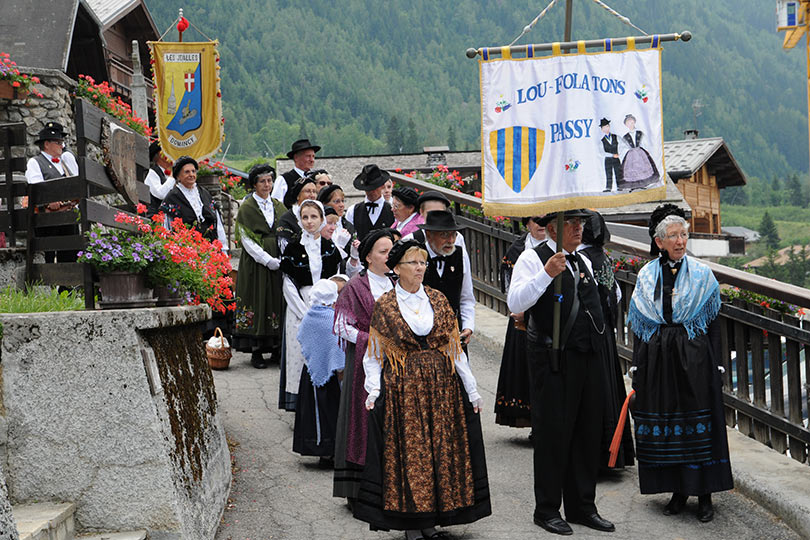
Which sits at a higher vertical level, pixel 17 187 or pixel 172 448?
pixel 17 187

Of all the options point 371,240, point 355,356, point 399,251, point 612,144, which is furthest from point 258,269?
point 612,144

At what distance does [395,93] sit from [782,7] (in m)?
101

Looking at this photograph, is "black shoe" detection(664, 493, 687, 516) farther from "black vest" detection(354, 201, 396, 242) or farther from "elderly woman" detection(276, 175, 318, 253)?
"black vest" detection(354, 201, 396, 242)

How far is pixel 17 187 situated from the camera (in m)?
6.63

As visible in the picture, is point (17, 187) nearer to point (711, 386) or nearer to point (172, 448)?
point (172, 448)

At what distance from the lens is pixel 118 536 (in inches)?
170

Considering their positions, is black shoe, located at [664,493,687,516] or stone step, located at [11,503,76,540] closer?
stone step, located at [11,503,76,540]

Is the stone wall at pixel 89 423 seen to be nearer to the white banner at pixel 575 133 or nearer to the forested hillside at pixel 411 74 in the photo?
the white banner at pixel 575 133

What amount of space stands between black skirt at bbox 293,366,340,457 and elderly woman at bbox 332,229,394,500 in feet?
2.47

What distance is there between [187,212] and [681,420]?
5867mm

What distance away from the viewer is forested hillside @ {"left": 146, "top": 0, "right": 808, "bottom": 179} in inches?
4855

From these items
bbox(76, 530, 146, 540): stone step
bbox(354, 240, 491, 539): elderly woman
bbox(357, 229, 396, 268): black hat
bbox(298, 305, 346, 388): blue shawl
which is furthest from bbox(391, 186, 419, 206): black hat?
bbox(76, 530, 146, 540): stone step

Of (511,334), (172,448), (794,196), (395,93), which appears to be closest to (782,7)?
(511,334)

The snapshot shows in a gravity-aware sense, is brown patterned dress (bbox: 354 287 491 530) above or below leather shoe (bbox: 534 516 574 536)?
above
